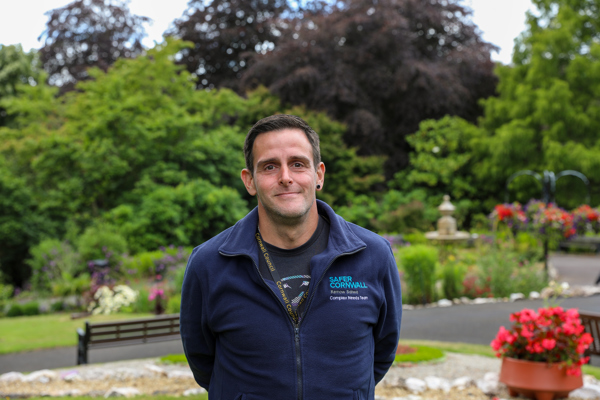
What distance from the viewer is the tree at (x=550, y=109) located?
20281 mm

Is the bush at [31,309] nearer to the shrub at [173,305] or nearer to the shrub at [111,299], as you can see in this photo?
the shrub at [111,299]

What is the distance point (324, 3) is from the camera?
76.8 feet

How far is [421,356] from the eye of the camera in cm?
643

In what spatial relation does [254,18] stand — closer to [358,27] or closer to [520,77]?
[358,27]

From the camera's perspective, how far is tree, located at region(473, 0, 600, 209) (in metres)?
20.3

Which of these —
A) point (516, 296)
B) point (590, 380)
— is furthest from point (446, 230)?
point (590, 380)

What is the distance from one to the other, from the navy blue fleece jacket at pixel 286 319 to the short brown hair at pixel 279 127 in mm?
285

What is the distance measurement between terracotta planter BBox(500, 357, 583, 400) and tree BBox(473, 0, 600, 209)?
16.8 meters

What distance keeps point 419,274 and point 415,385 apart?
210 inches

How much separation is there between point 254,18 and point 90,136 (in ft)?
34.8

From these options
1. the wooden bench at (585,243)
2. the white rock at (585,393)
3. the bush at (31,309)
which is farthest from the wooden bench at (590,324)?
the wooden bench at (585,243)

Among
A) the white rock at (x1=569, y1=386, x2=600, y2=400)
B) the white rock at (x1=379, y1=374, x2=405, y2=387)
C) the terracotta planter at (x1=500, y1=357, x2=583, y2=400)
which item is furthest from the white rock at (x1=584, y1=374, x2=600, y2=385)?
the white rock at (x1=379, y1=374, x2=405, y2=387)

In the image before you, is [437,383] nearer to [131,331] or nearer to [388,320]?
[388,320]

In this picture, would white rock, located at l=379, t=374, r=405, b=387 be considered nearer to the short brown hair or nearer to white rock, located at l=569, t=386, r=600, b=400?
white rock, located at l=569, t=386, r=600, b=400
